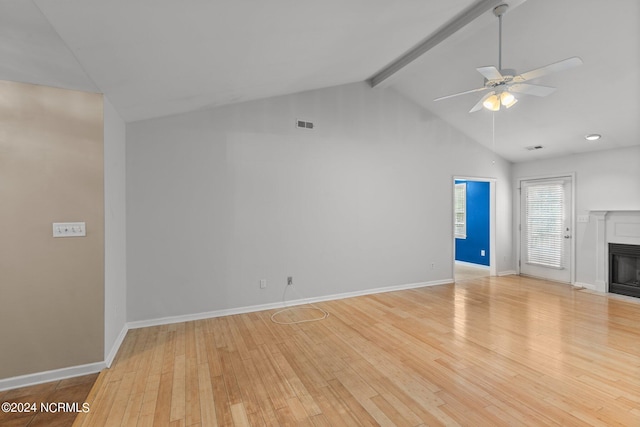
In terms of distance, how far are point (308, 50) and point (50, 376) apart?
3.73m

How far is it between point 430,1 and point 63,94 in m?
3.30

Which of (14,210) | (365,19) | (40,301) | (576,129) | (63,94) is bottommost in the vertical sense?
(40,301)

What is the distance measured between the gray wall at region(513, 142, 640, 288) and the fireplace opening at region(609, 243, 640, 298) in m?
0.26

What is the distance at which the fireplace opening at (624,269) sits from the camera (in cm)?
484

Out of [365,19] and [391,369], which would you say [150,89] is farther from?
[391,369]

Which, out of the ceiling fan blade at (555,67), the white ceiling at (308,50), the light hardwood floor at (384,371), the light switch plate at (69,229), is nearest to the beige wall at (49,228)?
the light switch plate at (69,229)

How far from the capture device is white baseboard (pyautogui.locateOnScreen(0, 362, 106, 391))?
242cm

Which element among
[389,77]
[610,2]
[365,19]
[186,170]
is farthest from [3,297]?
[610,2]

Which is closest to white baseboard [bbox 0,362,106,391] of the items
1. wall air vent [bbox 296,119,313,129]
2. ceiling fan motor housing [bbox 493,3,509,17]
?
wall air vent [bbox 296,119,313,129]

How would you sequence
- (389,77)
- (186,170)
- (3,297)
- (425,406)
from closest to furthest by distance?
(425,406) < (3,297) < (186,170) < (389,77)

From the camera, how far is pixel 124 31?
1849 mm

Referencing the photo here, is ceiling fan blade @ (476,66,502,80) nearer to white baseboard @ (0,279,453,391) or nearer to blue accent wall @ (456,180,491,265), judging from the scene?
white baseboard @ (0,279,453,391)

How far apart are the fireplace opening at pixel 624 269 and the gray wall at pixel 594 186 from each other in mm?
260

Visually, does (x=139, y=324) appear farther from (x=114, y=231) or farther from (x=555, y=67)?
(x=555, y=67)
